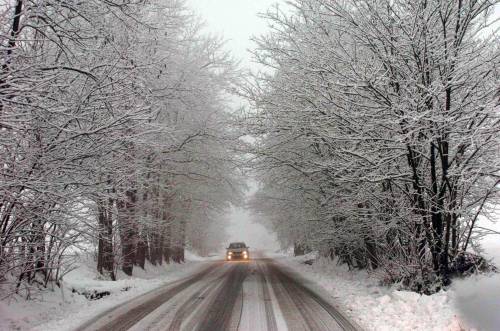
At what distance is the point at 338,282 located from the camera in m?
14.6

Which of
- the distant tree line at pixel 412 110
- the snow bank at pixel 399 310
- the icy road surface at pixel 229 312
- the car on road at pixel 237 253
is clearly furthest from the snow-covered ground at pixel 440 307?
the car on road at pixel 237 253

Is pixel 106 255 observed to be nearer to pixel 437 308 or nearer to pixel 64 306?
pixel 64 306

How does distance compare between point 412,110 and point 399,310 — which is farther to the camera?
point 412,110

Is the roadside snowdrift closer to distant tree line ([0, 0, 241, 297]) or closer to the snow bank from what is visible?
the snow bank

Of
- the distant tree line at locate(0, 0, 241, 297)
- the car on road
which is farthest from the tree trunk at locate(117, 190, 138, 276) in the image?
the car on road

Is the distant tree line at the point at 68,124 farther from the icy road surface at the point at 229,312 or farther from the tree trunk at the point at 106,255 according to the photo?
the icy road surface at the point at 229,312

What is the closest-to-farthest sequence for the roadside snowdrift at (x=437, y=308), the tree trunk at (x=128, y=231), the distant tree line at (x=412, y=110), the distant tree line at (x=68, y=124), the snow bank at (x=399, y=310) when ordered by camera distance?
the roadside snowdrift at (x=437, y=308) < the distant tree line at (x=68, y=124) < the snow bank at (x=399, y=310) < the distant tree line at (x=412, y=110) < the tree trunk at (x=128, y=231)

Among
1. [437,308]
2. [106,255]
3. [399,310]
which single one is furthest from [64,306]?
[437,308]

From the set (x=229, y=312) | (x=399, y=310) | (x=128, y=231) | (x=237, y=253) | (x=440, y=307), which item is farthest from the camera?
(x=237, y=253)

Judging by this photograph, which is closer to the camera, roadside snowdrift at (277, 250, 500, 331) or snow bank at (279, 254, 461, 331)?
roadside snowdrift at (277, 250, 500, 331)

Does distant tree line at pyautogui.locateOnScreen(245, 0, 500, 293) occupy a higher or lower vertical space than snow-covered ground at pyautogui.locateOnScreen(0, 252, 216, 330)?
higher

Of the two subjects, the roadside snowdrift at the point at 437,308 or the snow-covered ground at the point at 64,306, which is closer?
the roadside snowdrift at the point at 437,308

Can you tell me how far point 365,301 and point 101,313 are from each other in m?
5.90

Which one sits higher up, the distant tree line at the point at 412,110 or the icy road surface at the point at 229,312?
the distant tree line at the point at 412,110
